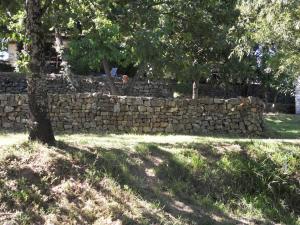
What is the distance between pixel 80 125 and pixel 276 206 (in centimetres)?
663

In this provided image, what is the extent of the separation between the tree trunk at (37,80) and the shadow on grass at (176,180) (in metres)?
0.53

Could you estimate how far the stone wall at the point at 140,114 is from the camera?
49.1ft

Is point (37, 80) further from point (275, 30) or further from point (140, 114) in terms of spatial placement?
point (140, 114)

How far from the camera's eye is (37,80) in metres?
10.3

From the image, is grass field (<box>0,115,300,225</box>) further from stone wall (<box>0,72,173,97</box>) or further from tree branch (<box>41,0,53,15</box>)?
stone wall (<box>0,72,173,97</box>)

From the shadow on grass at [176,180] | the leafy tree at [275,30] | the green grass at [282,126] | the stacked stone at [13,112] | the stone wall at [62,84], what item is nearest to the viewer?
the shadow on grass at [176,180]

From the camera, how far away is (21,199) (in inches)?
343

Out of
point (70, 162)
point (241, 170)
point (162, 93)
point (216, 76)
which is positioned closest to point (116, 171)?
point (70, 162)

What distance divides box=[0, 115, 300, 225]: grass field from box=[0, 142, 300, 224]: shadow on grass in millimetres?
18

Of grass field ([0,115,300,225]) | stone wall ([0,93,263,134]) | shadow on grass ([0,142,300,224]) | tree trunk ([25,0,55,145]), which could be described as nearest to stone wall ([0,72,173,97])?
stone wall ([0,93,263,134])

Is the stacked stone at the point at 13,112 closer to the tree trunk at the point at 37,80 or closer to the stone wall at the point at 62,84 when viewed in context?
the tree trunk at the point at 37,80

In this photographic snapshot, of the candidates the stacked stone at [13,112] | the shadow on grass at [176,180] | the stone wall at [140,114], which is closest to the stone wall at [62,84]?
the stone wall at [140,114]

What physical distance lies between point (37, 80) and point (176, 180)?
11.7 feet

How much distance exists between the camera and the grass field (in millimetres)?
8883
